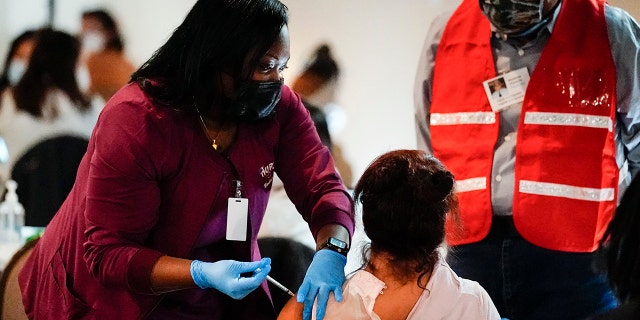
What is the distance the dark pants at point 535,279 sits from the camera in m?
2.11

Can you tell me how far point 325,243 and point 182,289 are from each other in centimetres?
32

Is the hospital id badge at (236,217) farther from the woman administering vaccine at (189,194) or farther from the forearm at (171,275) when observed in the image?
the forearm at (171,275)

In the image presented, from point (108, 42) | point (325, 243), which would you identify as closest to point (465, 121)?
point (325, 243)

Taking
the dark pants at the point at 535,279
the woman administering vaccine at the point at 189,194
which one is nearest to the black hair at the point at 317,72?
the dark pants at the point at 535,279

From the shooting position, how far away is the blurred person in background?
121 inches

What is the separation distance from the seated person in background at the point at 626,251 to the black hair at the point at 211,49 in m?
0.78

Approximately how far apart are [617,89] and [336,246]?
0.87 meters

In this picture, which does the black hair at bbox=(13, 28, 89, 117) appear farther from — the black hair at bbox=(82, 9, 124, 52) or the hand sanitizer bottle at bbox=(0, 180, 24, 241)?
the hand sanitizer bottle at bbox=(0, 180, 24, 241)

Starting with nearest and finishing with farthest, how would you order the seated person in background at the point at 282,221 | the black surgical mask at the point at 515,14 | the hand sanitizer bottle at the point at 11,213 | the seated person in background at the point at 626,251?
1. the seated person in background at the point at 626,251
2. the black surgical mask at the point at 515,14
3. the seated person in background at the point at 282,221
4. the hand sanitizer bottle at the point at 11,213

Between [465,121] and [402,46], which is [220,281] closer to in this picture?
[465,121]

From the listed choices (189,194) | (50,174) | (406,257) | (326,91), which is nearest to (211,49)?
(189,194)

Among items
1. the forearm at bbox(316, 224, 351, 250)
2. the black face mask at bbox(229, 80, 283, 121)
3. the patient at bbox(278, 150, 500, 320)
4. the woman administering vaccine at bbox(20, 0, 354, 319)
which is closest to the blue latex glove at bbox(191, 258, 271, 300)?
the woman administering vaccine at bbox(20, 0, 354, 319)

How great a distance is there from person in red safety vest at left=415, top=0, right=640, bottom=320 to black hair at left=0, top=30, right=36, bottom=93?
201 centimetres

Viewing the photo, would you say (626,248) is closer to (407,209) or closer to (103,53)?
(407,209)
